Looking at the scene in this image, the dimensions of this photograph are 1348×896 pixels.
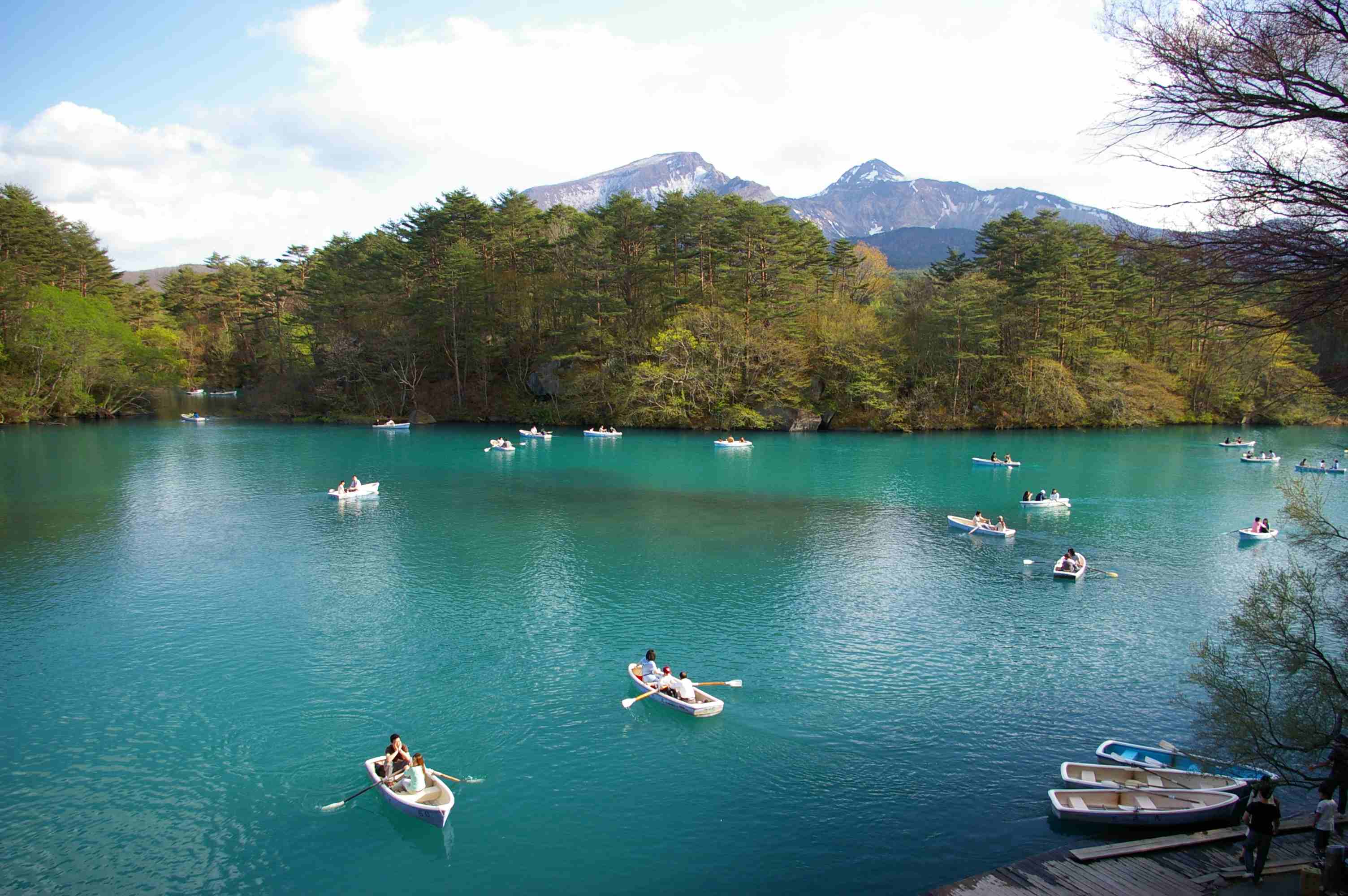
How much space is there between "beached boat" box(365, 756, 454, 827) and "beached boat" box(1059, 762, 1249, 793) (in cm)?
1096

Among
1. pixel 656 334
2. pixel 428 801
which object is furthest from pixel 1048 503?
pixel 656 334

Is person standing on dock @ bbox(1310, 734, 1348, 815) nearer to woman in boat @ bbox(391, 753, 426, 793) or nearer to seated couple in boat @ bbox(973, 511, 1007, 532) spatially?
woman in boat @ bbox(391, 753, 426, 793)

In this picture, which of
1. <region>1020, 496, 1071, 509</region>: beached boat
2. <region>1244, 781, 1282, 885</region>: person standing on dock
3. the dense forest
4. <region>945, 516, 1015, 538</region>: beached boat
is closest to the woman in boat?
<region>1244, 781, 1282, 885</region>: person standing on dock

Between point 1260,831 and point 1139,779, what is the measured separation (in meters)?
4.39

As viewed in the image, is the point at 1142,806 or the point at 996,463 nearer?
the point at 1142,806

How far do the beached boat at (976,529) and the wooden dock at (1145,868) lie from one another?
66.0 feet

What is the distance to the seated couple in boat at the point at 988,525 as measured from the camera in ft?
102

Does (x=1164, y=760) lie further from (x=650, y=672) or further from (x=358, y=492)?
(x=358, y=492)

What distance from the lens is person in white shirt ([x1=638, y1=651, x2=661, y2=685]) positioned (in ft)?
56.6

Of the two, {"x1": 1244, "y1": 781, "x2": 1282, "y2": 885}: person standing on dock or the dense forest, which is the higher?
the dense forest

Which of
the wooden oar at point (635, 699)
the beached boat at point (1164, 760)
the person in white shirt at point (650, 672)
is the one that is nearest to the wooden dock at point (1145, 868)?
the beached boat at point (1164, 760)

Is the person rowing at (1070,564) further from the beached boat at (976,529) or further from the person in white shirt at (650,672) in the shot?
the person in white shirt at (650,672)

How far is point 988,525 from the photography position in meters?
31.6

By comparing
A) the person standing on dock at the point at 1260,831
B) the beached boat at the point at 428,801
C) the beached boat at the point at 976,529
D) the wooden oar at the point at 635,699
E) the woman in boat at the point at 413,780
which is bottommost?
the beached boat at the point at 428,801
